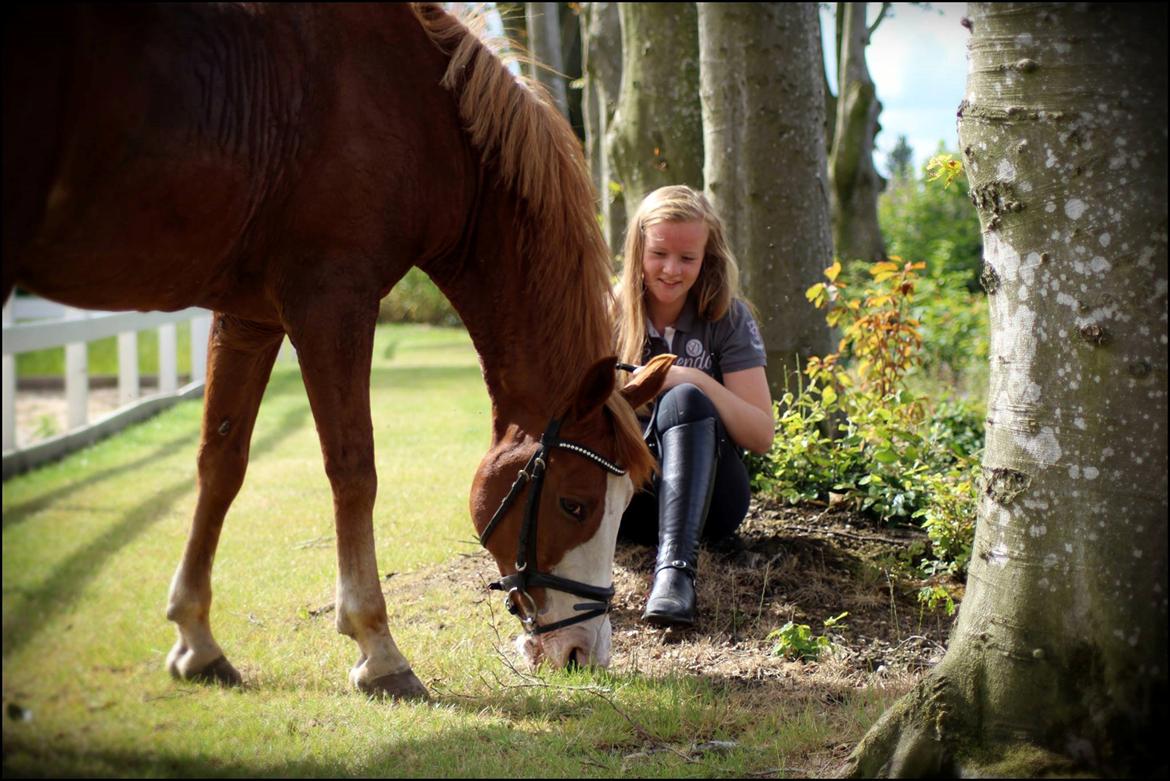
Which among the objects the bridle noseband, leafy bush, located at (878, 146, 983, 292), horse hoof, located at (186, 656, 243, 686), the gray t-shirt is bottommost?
horse hoof, located at (186, 656, 243, 686)

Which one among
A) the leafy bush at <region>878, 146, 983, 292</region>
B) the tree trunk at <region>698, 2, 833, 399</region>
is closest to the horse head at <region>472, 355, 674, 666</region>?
the tree trunk at <region>698, 2, 833, 399</region>

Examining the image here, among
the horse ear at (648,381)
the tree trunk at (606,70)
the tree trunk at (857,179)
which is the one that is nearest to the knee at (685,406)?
the horse ear at (648,381)

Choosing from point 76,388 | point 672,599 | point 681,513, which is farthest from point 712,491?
point 76,388

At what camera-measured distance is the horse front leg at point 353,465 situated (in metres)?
2.85

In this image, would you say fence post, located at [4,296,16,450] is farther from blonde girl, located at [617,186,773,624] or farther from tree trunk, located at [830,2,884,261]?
tree trunk, located at [830,2,884,261]

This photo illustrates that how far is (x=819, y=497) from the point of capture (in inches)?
189

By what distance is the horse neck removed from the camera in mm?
3221

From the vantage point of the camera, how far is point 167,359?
9.79 meters

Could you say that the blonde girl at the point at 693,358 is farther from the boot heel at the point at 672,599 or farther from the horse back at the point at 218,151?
the horse back at the point at 218,151

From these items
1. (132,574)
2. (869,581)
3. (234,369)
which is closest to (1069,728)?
(869,581)

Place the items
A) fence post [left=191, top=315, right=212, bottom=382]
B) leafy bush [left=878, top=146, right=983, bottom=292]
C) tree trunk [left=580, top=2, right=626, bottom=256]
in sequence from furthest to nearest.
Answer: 1. leafy bush [left=878, top=146, right=983, bottom=292]
2. fence post [left=191, top=315, right=212, bottom=382]
3. tree trunk [left=580, top=2, right=626, bottom=256]

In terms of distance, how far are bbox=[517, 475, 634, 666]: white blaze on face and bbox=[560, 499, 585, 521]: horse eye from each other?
2.7 inches

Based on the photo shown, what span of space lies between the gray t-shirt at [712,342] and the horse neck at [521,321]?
912mm

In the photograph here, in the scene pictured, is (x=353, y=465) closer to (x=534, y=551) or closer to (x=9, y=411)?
(x=534, y=551)
